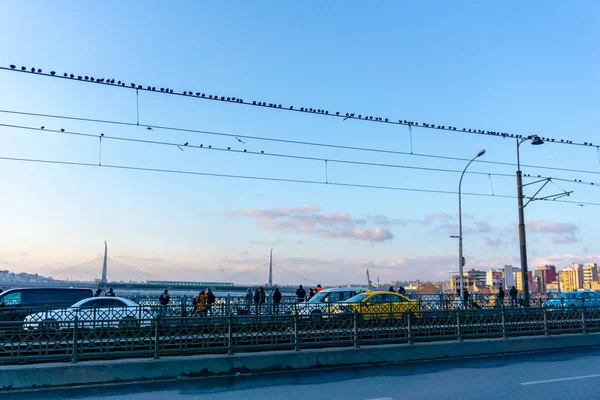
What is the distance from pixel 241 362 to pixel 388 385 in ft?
10.0

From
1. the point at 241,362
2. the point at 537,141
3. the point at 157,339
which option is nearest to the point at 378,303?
the point at 241,362

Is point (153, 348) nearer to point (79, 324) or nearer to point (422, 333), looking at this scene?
point (79, 324)

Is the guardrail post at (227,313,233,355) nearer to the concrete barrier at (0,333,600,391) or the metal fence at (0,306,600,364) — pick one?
the metal fence at (0,306,600,364)

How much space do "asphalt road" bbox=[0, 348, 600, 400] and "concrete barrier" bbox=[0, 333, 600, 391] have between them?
0.81 feet

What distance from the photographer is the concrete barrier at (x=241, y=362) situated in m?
9.61

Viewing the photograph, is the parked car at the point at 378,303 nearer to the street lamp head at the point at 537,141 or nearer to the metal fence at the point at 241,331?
the metal fence at the point at 241,331

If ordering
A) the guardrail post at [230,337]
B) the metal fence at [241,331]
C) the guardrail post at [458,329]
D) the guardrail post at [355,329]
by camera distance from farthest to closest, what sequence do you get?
1. the guardrail post at [458,329]
2. the guardrail post at [355,329]
3. the guardrail post at [230,337]
4. the metal fence at [241,331]

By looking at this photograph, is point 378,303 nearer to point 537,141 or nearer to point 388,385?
point 388,385

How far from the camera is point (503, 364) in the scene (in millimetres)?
12555

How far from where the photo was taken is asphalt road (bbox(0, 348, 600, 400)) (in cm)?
916

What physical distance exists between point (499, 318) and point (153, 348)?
9.15m

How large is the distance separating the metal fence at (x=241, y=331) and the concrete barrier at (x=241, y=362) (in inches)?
9.8

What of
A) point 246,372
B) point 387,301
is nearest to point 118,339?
point 246,372

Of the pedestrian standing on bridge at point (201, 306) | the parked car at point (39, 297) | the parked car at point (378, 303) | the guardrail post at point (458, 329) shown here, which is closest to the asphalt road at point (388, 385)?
the guardrail post at point (458, 329)
